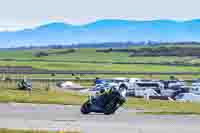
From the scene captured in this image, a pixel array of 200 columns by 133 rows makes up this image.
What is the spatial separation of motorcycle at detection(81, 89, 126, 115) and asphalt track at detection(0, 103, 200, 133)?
1.04ft

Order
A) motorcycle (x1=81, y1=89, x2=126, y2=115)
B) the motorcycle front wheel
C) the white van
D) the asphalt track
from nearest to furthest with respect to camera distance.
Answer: the asphalt track, motorcycle (x1=81, y1=89, x2=126, y2=115), the motorcycle front wheel, the white van

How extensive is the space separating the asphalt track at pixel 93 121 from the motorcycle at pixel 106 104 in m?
0.32

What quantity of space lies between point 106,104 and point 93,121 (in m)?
2.91

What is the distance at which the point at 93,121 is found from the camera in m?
21.3

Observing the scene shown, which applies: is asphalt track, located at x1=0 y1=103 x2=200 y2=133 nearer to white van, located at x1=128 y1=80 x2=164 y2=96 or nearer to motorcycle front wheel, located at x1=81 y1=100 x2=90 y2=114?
motorcycle front wheel, located at x1=81 y1=100 x2=90 y2=114

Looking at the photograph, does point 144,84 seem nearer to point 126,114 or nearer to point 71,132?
point 126,114

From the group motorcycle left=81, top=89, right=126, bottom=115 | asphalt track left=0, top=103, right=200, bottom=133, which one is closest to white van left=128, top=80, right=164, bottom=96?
motorcycle left=81, top=89, right=126, bottom=115

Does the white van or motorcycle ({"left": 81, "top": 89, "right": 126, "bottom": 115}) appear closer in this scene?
motorcycle ({"left": 81, "top": 89, "right": 126, "bottom": 115})

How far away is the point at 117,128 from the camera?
18969 mm

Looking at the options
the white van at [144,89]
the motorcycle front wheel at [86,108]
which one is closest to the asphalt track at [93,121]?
the motorcycle front wheel at [86,108]

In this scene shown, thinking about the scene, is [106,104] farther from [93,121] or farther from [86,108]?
[93,121]

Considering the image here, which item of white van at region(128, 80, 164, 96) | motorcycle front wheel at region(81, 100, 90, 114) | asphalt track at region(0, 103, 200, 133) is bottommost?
white van at region(128, 80, 164, 96)

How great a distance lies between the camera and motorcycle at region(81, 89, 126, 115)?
78.8ft

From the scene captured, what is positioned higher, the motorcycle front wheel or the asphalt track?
the motorcycle front wheel
